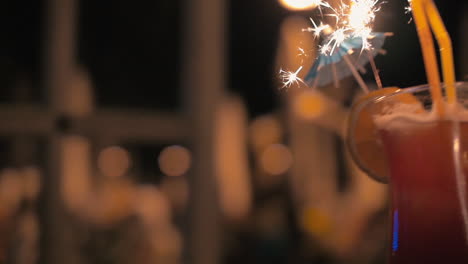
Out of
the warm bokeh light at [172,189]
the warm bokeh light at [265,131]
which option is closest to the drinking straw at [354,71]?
the warm bokeh light at [172,189]

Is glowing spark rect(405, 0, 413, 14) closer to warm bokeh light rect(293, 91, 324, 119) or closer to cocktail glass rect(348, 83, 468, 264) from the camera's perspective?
cocktail glass rect(348, 83, 468, 264)

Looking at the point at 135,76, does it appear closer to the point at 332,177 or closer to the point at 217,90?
the point at 217,90

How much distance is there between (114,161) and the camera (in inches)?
88.3

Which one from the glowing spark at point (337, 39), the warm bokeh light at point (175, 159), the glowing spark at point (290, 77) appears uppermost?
the glowing spark at point (337, 39)

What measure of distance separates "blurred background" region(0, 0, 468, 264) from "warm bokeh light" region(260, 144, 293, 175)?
0.39m

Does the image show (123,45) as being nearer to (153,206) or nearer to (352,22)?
(153,206)

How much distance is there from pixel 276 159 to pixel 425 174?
268 cm

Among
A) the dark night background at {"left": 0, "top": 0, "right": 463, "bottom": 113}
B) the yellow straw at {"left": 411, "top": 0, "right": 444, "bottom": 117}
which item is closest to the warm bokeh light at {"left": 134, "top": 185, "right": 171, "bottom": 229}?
the dark night background at {"left": 0, "top": 0, "right": 463, "bottom": 113}

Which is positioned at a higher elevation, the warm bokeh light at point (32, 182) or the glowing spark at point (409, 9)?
the glowing spark at point (409, 9)

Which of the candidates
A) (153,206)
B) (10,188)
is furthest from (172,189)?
(10,188)

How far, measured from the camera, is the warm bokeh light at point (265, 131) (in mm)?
3135

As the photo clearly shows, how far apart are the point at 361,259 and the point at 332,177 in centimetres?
103

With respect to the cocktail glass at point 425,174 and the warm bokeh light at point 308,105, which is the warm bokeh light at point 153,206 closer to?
the warm bokeh light at point 308,105

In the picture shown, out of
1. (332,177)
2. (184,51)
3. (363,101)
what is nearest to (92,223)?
(184,51)
